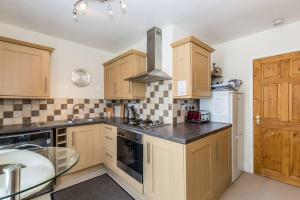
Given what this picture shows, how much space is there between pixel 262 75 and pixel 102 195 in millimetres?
2880

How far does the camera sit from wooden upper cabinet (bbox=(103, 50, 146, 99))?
8.08 feet

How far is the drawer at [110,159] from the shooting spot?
2.33m

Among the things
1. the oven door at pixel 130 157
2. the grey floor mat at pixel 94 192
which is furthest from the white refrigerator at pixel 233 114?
the grey floor mat at pixel 94 192

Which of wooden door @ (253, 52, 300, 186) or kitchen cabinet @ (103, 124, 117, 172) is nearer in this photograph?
wooden door @ (253, 52, 300, 186)

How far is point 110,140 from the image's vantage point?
2.44m

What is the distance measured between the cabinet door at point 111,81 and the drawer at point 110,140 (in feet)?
2.41

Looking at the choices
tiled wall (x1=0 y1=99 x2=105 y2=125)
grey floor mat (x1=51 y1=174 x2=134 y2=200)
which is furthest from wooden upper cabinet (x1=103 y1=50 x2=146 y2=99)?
grey floor mat (x1=51 y1=174 x2=134 y2=200)

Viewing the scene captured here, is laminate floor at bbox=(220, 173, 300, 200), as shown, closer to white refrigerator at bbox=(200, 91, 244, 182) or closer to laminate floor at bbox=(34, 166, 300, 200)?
laminate floor at bbox=(34, 166, 300, 200)

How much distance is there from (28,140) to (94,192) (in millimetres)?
1051

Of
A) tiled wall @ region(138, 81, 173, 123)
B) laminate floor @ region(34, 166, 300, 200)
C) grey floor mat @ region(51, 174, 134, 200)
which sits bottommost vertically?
grey floor mat @ region(51, 174, 134, 200)

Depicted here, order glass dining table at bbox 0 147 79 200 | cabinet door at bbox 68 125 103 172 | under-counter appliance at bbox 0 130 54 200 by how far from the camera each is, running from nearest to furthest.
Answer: glass dining table at bbox 0 147 79 200, under-counter appliance at bbox 0 130 54 200, cabinet door at bbox 68 125 103 172

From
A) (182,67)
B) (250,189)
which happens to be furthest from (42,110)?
(250,189)

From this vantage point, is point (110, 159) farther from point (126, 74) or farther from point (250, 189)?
point (250, 189)

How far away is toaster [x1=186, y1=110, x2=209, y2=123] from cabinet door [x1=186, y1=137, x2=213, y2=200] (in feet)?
1.77
